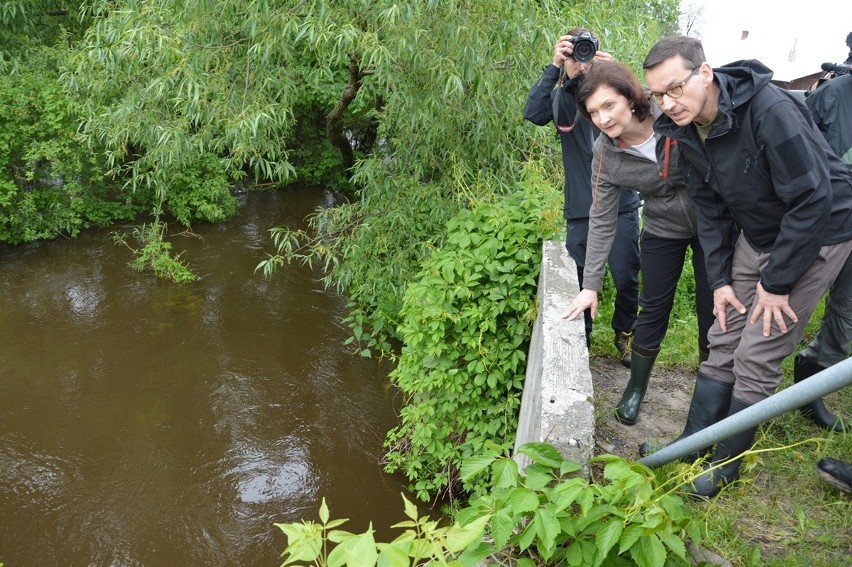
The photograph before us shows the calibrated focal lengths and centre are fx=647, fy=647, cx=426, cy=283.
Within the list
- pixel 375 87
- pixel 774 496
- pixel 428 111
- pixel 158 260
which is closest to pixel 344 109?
pixel 375 87

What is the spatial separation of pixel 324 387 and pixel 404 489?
172cm

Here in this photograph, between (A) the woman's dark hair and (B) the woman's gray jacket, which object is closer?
(A) the woman's dark hair

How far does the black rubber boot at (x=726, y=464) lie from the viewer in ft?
7.98

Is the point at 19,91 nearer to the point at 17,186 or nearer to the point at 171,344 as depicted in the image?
the point at 17,186

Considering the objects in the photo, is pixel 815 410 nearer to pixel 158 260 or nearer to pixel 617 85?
pixel 617 85

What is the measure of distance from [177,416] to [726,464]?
466 cm

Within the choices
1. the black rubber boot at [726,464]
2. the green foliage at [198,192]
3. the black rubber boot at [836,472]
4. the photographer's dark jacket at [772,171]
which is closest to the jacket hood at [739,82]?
the photographer's dark jacket at [772,171]

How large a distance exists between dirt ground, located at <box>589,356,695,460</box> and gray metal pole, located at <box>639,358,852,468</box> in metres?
0.96

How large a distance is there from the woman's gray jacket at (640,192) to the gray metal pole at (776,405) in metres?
1.02

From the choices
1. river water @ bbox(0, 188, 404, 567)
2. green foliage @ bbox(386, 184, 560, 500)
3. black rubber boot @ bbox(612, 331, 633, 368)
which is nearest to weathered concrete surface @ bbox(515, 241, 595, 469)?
green foliage @ bbox(386, 184, 560, 500)

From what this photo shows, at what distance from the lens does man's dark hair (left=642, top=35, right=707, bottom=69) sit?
7.09 ft

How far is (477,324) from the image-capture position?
3.81m

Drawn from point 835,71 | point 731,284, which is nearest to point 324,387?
point 731,284

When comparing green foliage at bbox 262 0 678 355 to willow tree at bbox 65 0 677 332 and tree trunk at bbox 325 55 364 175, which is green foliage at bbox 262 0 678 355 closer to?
willow tree at bbox 65 0 677 332
